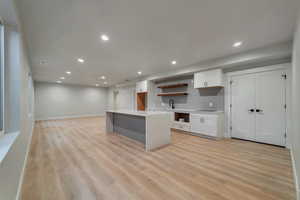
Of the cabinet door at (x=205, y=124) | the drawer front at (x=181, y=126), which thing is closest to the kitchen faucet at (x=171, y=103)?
the drawer front at (x=181, y=126)

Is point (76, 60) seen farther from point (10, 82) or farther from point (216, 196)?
point (216, 196)

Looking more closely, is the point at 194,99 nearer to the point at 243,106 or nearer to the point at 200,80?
the point at 200,80

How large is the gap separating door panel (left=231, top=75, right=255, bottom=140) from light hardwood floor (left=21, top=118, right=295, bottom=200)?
589 millimetres

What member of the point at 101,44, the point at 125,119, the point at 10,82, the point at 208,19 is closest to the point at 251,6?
the point at 208,19

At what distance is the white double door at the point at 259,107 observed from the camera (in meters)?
3.23

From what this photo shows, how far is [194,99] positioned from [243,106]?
5.33 ft

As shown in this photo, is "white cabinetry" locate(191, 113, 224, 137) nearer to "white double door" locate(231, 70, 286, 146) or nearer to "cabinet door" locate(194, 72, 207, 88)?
"white double door" locate(231, 70, 286, 146)

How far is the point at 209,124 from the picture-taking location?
13.0 ft

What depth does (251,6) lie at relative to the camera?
1759 mm

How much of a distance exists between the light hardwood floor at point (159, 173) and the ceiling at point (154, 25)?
257 centimetres

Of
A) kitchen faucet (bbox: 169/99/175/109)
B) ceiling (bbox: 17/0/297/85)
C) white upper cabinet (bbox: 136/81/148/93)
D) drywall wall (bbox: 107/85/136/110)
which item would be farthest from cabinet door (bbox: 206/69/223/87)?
drywall wall (bbox: 107/85/136/110)

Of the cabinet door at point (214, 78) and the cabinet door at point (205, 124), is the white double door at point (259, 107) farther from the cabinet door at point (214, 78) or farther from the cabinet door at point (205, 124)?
the cabinet door at point (205, 124)

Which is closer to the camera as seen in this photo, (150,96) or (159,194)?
(159,194)

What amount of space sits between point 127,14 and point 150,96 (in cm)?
460
